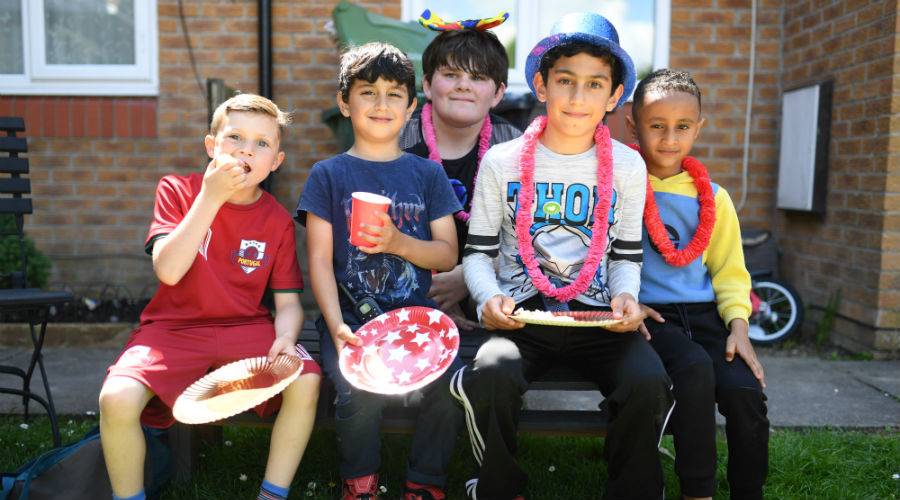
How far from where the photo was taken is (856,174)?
446 cm

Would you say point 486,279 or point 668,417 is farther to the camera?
point 486,279

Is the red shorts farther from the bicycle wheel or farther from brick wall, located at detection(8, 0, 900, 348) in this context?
the bicycle wheel

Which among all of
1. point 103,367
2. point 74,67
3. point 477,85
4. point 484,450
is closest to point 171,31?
point 74,67

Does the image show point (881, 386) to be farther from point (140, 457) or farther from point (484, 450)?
point (140, 457)

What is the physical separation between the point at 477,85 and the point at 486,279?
95cm

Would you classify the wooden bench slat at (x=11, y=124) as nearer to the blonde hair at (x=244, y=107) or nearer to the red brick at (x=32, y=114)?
the blonde hair at (x=244, y=107)

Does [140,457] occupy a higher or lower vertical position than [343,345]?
lower

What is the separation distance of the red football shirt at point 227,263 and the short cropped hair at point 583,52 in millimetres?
1030

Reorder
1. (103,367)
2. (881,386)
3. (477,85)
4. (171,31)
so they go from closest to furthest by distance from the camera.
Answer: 1. (477,85)
2. (881,386)
3. (103,367)
4. (171,31)

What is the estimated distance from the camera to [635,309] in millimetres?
2328

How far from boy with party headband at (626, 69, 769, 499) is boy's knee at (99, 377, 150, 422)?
5.23 ft

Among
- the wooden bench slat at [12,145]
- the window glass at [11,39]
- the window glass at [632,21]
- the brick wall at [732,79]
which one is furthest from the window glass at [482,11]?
the wooden bench slat at [12,145]

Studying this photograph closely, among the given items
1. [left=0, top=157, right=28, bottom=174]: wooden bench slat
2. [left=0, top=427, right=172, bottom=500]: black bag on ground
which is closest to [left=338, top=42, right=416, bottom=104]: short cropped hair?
[left=0, top=427, right=172, bottom=500]: black bag on ground

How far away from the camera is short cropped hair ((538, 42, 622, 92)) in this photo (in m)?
2.50
